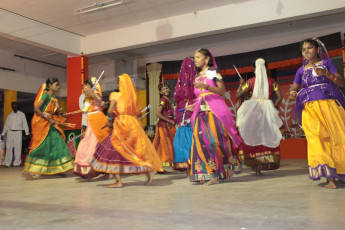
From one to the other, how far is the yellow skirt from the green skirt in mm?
3335

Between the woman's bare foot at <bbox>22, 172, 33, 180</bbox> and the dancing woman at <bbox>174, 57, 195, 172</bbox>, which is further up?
the dancing woman at <bbox>174, 57, 195, 172</bbox>

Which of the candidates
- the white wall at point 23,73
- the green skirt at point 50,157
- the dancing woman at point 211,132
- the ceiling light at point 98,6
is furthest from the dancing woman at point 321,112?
the white wall at point 23,73

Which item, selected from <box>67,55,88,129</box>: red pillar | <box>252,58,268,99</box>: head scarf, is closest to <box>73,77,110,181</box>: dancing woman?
<box>252,58,268,99</box>: head scarf

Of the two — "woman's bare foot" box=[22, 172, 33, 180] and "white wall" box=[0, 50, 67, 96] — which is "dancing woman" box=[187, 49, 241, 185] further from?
"white wall" box=[0, 50, 67, 96]

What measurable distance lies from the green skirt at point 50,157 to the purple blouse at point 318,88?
3314mm

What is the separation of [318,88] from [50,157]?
11.9ft

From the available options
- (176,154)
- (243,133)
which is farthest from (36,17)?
(243,133)

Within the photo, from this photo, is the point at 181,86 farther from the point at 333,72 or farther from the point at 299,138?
the point at 299,138

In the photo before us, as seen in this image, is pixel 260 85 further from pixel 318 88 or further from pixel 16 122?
pixel 16 122

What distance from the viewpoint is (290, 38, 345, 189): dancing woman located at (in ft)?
11.1

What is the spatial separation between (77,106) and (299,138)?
19.3ft

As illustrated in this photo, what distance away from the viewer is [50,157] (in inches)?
212

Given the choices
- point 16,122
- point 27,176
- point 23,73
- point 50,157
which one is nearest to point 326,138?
point 50,157

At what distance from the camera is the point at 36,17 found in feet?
29.3
